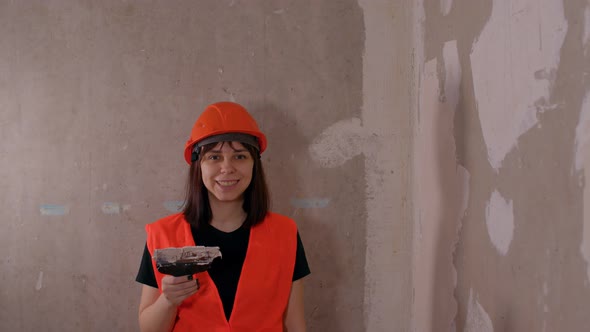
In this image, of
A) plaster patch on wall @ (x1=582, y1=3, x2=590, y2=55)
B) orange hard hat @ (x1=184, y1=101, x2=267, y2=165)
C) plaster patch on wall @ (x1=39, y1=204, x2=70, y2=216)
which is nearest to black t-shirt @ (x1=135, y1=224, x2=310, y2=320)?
orange hard hat @ (x1=184, y1=101, x2=267, y2=165)

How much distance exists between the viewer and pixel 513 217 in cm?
110

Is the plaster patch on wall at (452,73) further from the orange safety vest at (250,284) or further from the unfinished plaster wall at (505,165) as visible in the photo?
the orange safety vest at (250,284)

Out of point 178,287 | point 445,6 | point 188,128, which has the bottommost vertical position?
point 178,287

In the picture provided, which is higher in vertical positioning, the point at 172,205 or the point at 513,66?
the point at 513,66

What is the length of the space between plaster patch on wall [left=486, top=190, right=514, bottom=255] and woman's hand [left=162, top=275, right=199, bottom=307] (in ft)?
2.92

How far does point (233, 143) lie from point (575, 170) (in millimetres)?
1031

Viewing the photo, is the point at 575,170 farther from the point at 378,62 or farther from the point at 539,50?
the point at 378,62

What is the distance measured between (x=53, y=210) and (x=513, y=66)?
1.94 m

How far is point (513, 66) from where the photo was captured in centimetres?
109

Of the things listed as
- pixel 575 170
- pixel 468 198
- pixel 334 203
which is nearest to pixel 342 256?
pixel 334 203

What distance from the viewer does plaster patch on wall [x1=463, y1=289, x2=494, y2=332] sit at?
1.23 metres

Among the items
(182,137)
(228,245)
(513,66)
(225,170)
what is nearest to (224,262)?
(228,245)

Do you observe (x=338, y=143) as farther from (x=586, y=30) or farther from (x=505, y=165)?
(x=586, y=30)

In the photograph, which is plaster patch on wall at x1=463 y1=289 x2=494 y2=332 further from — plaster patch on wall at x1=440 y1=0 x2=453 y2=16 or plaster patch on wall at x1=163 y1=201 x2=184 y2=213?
plaster patch on wall at x1=163 y1=201 x2=184 y2=213
